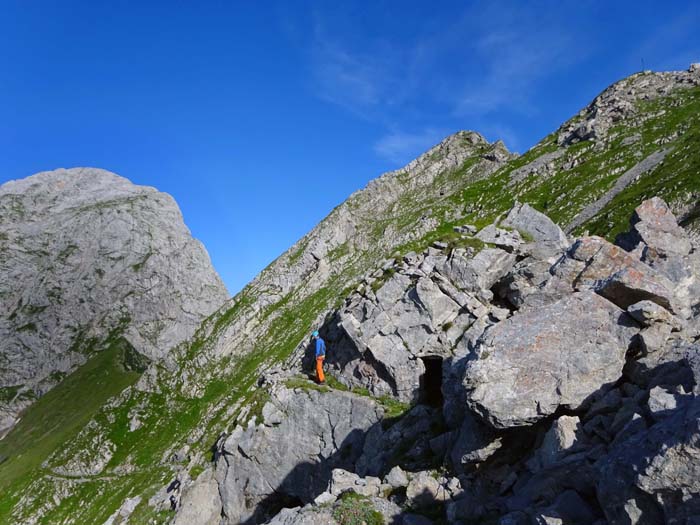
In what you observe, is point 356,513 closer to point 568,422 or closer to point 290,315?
point 568,422

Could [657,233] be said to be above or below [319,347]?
above

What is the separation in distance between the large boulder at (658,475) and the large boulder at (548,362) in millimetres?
→ 4692

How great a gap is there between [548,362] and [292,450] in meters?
25.1

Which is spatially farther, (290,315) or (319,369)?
(290,315)

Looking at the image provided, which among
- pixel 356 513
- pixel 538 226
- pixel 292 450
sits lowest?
pixel 292 450

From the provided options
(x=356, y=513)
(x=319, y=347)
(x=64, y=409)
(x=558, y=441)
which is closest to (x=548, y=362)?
(x=558, y=441)

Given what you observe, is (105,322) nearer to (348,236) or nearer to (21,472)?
(21,472)

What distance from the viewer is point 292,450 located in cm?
3469

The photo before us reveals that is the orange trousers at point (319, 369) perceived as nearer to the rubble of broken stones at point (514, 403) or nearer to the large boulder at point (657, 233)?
the rubble of broken stones at point (514, 403)

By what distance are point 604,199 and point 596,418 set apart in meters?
66.8

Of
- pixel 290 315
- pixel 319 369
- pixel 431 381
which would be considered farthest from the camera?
pixel 290 315

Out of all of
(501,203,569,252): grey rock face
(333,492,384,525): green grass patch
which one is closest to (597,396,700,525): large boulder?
(333,492,384,525): green grass patch

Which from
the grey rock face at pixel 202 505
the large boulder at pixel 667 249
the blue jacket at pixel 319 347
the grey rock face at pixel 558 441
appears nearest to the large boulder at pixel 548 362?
the grey rock face at pixel 558 441

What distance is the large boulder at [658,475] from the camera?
8.61 metres
